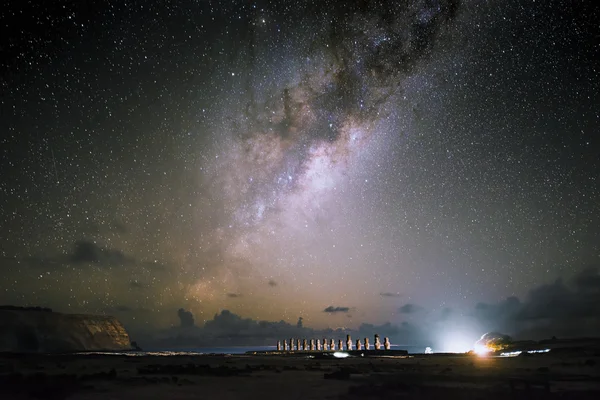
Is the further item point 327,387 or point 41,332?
point 41,332

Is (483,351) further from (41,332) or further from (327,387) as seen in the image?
(41,332)

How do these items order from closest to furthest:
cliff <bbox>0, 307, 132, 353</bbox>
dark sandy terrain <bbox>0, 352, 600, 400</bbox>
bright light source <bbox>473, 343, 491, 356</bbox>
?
dark sandy terrain <bbox>0, 352, 600, 400</bbox> < bright light source <bbox>473, 343, 491, 356</bbox> < cliff <bbox>0, 307, 132, 353</bbox>

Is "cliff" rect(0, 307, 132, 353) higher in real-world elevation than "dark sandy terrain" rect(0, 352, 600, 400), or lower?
lower

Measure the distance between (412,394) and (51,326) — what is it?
7938 inches

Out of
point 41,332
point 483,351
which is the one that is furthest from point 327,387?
point 41,332

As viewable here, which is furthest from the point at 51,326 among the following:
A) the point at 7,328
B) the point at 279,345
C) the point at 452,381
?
the point at 452,381

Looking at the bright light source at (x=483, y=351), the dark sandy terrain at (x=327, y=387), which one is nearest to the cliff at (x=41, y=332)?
the bright light source at (x=483, y=351)

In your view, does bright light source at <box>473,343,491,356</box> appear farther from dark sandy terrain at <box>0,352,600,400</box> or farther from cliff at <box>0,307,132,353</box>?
cliff at <box>0,307,132,353</box>

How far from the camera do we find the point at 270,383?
63.6 ft

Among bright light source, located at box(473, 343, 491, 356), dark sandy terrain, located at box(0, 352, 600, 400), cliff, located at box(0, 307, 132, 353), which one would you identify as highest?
dark sandy terrain, located at box(0, 352, 600, 400)

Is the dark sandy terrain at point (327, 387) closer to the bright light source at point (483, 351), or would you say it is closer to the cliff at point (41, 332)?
the bright light source at point (483, 351)

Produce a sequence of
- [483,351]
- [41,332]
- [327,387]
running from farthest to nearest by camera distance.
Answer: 1. [41,332]
2. [483,351]
3. [327,387]

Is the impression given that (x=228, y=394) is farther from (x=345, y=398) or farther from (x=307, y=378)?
(x=307, y=378)

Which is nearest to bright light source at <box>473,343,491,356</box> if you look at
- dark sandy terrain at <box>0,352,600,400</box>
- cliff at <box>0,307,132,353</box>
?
dark sandy terrain at <box>0,352,600,400</box>
